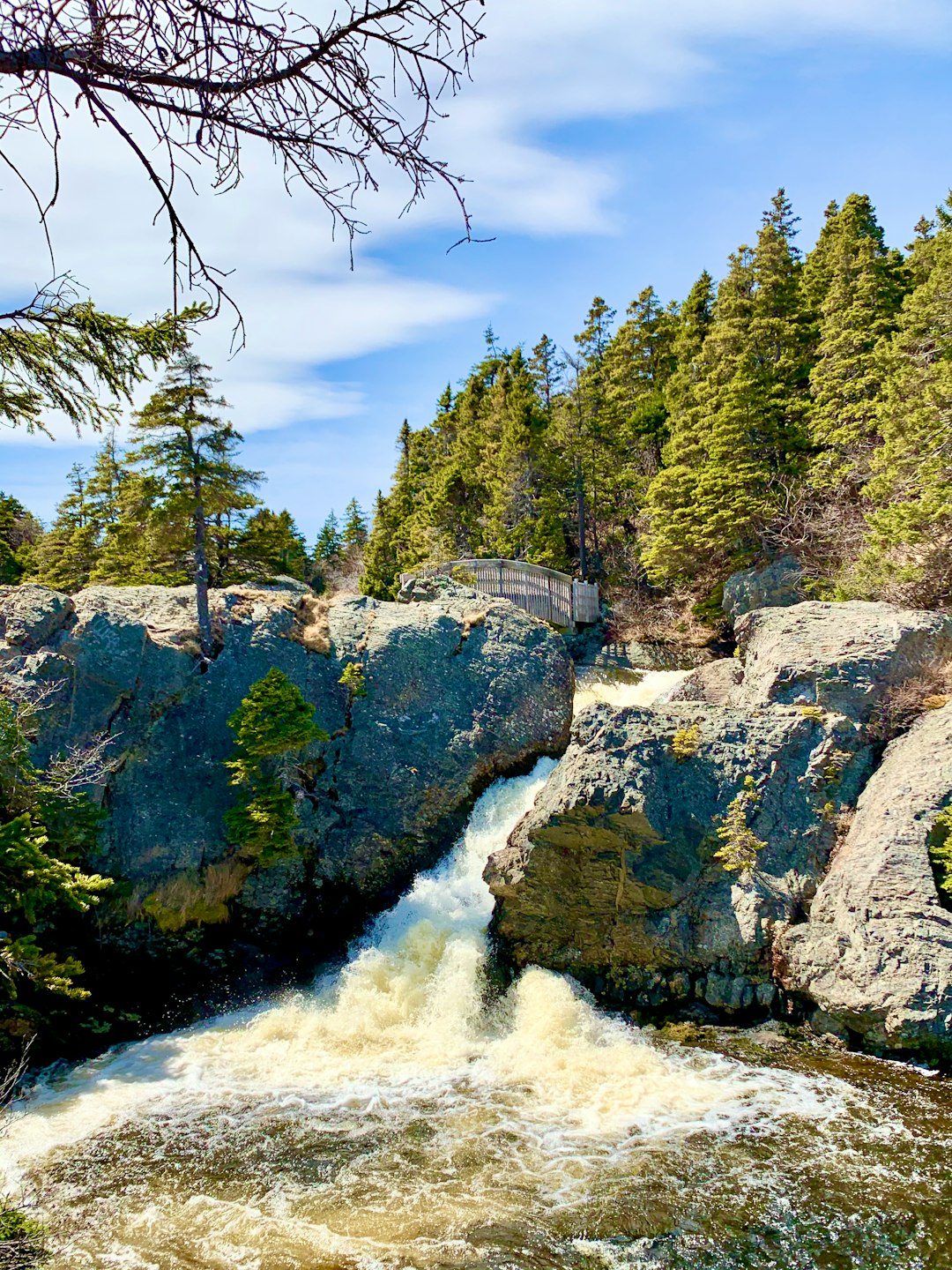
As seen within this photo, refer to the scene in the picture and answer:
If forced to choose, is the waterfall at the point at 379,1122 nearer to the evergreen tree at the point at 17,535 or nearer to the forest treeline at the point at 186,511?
the forest treeline at the point at 186,511

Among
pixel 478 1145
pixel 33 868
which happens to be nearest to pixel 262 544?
pixel 33 868

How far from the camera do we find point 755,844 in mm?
13195

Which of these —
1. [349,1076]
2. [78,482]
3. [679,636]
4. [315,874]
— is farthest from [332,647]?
[78,482]

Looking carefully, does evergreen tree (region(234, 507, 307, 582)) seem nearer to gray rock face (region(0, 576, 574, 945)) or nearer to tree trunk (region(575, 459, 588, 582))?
gray rock face (region(0, 576, 574, 945))

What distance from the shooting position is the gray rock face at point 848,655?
14.1 meters

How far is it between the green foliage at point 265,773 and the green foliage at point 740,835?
7.94m

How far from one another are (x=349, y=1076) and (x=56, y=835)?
6579mm

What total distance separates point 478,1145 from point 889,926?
21.2 feet

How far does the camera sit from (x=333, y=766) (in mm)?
17156

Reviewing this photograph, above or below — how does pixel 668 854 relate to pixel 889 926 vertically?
above

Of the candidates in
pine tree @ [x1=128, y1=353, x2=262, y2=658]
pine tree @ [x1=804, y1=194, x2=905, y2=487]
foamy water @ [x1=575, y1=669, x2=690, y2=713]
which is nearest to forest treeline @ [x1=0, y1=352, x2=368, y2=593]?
pine tree @ [x1=128, y1=353, x2=262, y2=658]

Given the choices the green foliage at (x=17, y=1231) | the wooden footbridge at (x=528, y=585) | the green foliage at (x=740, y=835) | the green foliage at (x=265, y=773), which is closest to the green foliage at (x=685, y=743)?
the green foliage at (x=740, y=835)

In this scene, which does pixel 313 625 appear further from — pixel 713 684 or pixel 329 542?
pixel 329 542

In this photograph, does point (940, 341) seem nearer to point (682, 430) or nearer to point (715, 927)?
point (682, 430)
